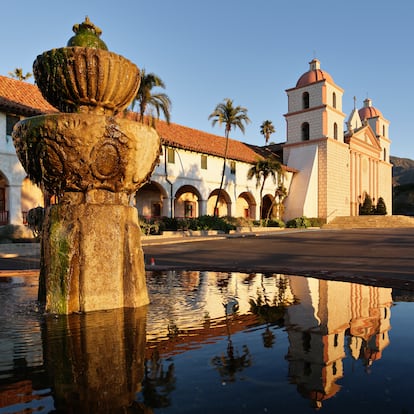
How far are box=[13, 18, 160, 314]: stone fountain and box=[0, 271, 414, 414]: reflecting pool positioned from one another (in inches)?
12.7

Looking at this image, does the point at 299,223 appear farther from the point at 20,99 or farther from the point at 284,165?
the point at 20,99

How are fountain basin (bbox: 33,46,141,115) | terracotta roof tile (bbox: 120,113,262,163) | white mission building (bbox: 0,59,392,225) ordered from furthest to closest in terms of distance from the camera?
terracotta roof tile (bbox: 120,113,262,163) → white mission building (bbox: 0,59,392,225) → fountain basin (bbox: 33,46,141,115)

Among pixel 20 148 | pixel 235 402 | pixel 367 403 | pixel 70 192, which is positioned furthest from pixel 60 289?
pixel 367 403

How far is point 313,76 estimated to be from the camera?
38.6m

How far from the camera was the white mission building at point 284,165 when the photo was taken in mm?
20219

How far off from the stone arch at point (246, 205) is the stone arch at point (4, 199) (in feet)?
67.1

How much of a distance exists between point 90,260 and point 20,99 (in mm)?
18973

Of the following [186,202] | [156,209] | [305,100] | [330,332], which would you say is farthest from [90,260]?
[305,100]

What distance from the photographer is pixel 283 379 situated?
2.31m

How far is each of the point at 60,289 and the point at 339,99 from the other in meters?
41.4

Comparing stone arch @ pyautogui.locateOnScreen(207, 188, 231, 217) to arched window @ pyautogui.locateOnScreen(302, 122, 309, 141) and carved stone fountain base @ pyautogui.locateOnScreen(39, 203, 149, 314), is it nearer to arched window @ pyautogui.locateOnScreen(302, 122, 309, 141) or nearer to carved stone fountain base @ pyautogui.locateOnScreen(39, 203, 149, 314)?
arched window @ pyautogui.locateOnScreen(302, 122, 309, 141)

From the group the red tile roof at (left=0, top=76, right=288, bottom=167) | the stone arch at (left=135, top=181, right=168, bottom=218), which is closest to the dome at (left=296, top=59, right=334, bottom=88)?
the red tile roof at (left=0, top=76, right=288, bottom=167)

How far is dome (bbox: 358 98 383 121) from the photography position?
168 feet

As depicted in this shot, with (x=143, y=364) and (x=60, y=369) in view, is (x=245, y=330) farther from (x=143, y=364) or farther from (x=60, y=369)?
(x=60, y=369)
